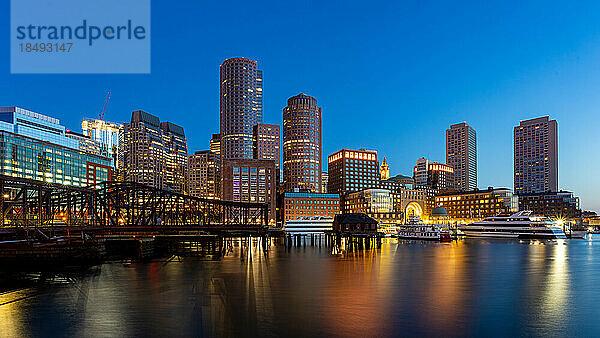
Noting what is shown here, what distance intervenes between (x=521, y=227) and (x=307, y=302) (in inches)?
5770

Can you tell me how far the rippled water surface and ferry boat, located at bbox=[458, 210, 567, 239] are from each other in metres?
98.9

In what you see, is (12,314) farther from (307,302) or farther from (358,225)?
(358,225)

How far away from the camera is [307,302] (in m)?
43.8

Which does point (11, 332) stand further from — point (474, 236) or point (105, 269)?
point (474, 236)

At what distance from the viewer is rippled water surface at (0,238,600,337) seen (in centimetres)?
3403

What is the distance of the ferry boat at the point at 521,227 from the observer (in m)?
161

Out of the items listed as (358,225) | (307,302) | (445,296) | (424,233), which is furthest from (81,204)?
(424,233)

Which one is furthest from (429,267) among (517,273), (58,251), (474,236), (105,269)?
(474,236)

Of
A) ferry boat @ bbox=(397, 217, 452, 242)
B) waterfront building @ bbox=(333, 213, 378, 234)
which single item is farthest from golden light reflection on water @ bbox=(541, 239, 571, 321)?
waterfront building @ bbox=(333, 213, 378, 234)

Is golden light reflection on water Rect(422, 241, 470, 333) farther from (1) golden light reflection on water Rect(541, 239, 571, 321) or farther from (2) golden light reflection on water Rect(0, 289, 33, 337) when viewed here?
(2) golden light reflection on water Rect(0, 289, 33, 337)

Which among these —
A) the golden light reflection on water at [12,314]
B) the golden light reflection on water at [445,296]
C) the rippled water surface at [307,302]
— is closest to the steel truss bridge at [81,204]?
the rippled water surface at [307,302]

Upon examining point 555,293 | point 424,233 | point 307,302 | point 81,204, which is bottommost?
point 424,233

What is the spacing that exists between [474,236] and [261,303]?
16270 cm

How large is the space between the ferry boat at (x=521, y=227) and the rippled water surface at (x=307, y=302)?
98.9 m
